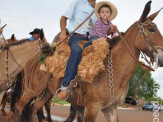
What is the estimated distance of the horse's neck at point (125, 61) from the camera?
6.07 meters

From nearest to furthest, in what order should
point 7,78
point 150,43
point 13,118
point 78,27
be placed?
1. point 150,43
2. point 78,27
3. point 13,118
4. point 7,78

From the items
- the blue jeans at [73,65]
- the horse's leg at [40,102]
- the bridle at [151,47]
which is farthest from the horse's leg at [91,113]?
the horse's leg at [40,102]

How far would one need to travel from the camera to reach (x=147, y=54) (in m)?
5.92

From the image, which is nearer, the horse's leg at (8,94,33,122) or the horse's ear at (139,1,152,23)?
the horse's ear at (139,1,152,23)

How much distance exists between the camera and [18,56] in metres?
9.06

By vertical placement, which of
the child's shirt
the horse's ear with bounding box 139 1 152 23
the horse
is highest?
the horse's ear with bounding box 139 1 152 23

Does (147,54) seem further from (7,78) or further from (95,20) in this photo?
(7,78)

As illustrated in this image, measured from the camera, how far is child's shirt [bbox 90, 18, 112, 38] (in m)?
6.51

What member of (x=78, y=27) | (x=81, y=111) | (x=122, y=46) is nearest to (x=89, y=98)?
(x=122, y=46)

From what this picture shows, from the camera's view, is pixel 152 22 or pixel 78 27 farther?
pixel 78 27

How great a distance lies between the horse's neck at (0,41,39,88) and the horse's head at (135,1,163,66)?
3.92 m

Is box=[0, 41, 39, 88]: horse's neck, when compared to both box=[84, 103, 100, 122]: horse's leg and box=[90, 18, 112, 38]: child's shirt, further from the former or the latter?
box=[84, 103, 100, 122]: horse's leg

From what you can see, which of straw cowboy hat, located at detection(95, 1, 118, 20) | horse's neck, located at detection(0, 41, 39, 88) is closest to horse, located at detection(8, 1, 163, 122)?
straw cowboy hat, located at detection(95, 1, 118, 20)

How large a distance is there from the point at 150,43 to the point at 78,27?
178 centimetres
